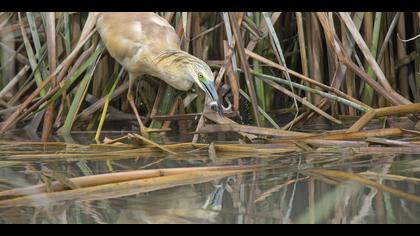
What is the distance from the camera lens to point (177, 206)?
186 centimetres

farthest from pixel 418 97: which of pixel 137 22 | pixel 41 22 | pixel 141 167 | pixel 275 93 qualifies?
pixel 41 22

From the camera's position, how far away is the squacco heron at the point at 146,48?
355 centimetres

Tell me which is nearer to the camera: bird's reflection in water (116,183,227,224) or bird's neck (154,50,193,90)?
bird's reflection in water (116,183,227,224)

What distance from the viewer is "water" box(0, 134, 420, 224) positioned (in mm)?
1734

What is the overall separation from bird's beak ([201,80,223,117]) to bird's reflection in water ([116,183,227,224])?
1040 mm

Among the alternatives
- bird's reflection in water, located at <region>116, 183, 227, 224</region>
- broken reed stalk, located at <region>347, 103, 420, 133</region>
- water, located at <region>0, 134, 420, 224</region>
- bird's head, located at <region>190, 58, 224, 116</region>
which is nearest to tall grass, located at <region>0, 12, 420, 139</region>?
bird's head, located at <region>190, 58, 224, 116</region>

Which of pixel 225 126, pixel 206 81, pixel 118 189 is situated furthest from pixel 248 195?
pixel 206 81

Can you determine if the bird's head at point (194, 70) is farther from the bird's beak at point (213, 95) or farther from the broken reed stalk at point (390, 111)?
the broken reed stalk at point (390, 111)

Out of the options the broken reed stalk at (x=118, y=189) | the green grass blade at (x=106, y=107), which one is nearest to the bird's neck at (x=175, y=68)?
the green grass blade at (x=106, y=107)

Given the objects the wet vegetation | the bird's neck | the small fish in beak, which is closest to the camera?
the wet vegetation

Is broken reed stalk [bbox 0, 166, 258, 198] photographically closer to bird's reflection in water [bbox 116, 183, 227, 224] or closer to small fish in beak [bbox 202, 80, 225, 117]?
bird's reflection in water [bbox 116, 183, 227, 224]

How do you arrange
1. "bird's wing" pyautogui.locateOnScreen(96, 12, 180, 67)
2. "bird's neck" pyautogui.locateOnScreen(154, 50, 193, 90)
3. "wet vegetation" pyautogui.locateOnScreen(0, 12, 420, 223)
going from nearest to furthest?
"wet vegetation" pyautogui.locateOnScreen(0, 12, 420, 223) → "bird's neck" pyautogui.locateOnScreen(154, 50, 193, 90) → "bird's wing" pyautogui.locateOnScreen(96, 12, 180, 67)

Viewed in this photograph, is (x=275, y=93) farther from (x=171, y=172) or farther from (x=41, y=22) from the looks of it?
(x=171, y=172)

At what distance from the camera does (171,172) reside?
2197 millimetres
